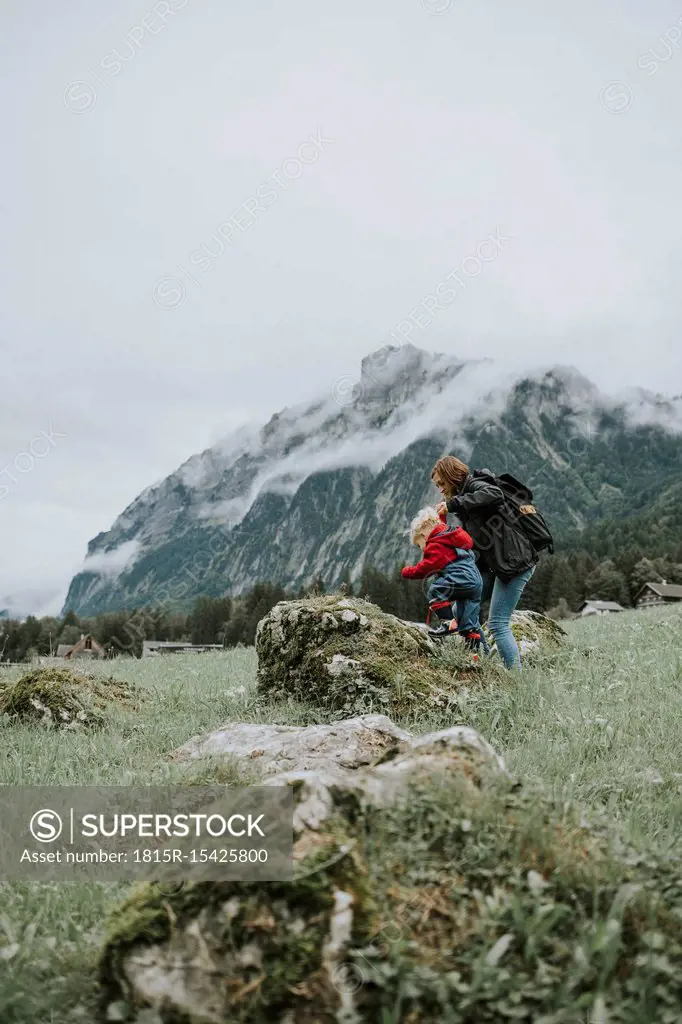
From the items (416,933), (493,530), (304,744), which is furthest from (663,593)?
(416,933)

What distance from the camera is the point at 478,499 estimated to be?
944 centimetres

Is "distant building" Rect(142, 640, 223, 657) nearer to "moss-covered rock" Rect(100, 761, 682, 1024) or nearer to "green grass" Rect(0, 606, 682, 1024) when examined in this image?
"green grass" Rect(0, 606, 682, 1024)

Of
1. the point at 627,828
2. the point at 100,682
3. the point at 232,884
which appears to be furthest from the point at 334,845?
the point at 100,682

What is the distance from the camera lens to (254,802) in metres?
3.43

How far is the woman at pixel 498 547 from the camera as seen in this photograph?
954 cm

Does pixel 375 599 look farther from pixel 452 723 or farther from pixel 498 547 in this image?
pixel 452 723

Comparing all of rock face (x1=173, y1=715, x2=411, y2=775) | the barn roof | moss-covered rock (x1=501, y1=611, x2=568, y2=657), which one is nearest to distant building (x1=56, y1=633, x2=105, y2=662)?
moss-covered rock (x1=501, y1=611, x2=568, y2=657)

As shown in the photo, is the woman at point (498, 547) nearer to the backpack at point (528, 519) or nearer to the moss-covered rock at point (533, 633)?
the backpack at point (528, 519)

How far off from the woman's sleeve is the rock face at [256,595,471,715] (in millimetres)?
1829

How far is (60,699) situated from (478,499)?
20.5ft

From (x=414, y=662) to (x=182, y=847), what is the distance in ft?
18.2

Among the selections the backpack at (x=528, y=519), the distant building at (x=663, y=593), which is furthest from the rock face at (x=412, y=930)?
the distant building at (x=663, y=593)

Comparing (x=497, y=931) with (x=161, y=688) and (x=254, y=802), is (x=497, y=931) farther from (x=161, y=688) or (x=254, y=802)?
(x=161, y=688)

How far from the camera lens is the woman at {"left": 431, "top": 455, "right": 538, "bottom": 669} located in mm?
9539
